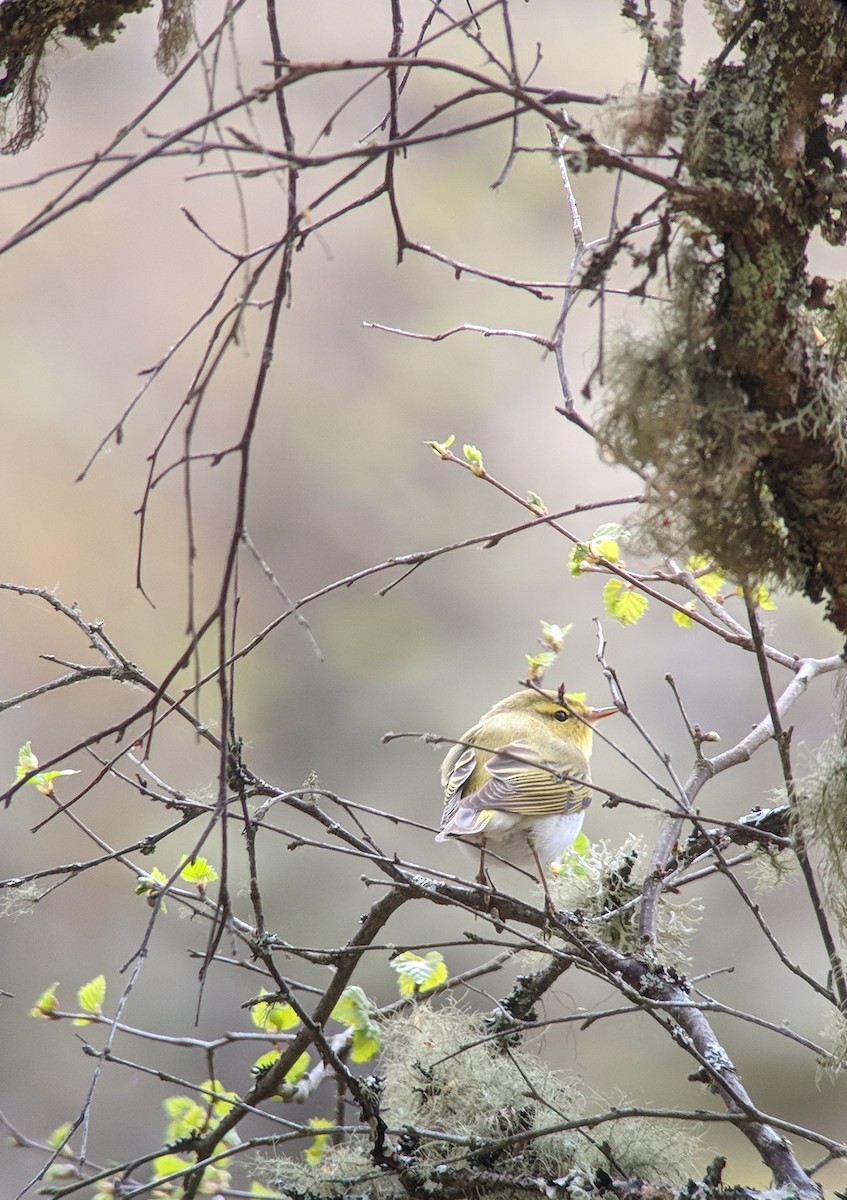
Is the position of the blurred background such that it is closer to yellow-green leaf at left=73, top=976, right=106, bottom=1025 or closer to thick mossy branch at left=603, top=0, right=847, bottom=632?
yellow-green leaf at left=73, top=976, right=106, bottom=1025

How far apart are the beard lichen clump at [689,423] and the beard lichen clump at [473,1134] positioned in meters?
0.52

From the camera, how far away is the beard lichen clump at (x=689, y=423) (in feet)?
2.13

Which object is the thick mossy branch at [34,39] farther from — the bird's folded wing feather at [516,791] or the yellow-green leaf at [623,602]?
the bird's folded wing feather at [516,791]

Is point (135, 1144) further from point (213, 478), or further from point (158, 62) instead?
point (158, 62)

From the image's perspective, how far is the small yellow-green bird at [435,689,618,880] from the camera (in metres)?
1.66

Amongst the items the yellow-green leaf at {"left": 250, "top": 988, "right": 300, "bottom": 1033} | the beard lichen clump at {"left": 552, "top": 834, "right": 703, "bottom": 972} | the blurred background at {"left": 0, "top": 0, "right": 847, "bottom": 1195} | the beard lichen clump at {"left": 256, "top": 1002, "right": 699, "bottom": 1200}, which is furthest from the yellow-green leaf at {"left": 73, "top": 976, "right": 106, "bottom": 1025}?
the blurred background at {"left": 0, "top": 0, "right": 847, "bottom": 1195}

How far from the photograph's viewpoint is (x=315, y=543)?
3.13 metres

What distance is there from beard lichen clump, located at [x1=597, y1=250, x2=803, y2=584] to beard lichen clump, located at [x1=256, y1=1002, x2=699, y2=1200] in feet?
1.71

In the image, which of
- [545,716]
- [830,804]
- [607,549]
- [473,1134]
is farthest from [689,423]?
[545,716]

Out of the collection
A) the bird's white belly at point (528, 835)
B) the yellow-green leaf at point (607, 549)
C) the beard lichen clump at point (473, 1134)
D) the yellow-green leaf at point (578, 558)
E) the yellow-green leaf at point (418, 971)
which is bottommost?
the beard lichen clump at point (473, 1134)

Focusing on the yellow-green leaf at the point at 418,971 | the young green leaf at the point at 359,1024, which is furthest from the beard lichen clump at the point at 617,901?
the young green leaf at the point at 359,1024

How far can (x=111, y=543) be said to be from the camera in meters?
3.12

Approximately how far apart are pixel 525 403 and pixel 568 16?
113cm

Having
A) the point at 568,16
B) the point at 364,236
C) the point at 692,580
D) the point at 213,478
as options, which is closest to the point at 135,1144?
the point at 213,478
